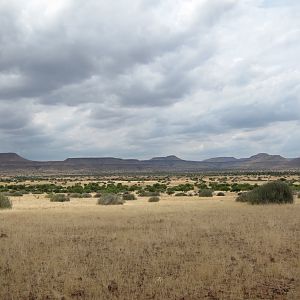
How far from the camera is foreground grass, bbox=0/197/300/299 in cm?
1035

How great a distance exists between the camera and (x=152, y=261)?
13234 mm

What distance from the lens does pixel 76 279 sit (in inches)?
444

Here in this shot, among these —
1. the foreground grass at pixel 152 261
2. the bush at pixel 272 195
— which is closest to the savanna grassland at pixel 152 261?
the foreground grass at pixel 152 261

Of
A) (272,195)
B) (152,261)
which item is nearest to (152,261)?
(152,261)

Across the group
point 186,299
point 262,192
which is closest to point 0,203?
point 262,192

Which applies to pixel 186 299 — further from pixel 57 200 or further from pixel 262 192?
pixel 57 200

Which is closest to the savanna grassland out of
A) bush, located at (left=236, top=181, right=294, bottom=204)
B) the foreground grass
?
the foreground grass

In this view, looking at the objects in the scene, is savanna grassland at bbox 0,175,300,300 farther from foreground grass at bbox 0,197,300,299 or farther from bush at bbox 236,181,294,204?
bush at bbox 236,181,294,204

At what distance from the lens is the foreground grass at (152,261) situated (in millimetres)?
10352

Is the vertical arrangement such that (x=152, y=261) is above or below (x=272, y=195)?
below

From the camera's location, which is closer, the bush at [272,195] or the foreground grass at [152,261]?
the foreground grass at [152,261]

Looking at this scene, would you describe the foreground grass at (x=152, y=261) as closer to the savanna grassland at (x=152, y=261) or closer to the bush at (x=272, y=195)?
the savanna grassland at (x=152, y=261)

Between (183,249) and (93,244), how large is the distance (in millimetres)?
3109

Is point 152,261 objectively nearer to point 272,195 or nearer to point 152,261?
point 152,261
